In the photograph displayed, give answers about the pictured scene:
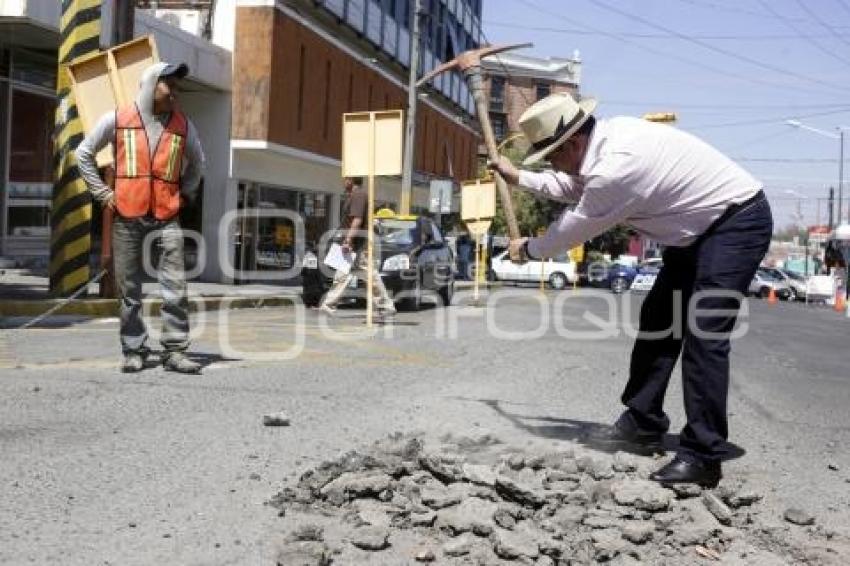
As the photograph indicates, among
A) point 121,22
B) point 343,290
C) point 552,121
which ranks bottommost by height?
point 343,290

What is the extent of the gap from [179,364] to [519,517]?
3.70 m

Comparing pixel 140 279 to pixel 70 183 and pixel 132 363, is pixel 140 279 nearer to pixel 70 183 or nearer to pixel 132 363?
pixel 132 363

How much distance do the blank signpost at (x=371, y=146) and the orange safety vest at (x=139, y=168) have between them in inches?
183

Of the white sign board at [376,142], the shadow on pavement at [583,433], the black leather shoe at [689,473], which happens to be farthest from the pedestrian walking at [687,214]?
the white sign board at [376,142]

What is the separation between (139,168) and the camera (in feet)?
21.2

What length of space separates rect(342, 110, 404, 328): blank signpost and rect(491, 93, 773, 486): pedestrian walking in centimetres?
686

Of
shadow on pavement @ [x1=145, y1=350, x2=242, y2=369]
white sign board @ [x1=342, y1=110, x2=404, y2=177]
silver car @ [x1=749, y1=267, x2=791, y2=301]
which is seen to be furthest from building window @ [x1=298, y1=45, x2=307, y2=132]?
silver car @ [x1=749, y1=267, x2=791, y2=301]

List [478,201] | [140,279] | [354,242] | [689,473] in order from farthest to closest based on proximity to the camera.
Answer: [478,201] → [354,242] → [140,279] → [689,473]

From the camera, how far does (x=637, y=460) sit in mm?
4172

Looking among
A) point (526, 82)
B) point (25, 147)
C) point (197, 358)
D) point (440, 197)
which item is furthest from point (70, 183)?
point (526, 82)

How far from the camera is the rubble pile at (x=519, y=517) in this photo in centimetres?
314

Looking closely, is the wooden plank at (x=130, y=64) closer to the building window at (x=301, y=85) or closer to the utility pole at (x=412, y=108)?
the building window at (x=301, y=85)

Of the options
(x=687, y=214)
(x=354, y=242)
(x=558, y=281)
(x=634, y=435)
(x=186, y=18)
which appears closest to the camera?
(x=687, y=214)

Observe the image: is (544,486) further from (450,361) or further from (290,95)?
(290,95)
